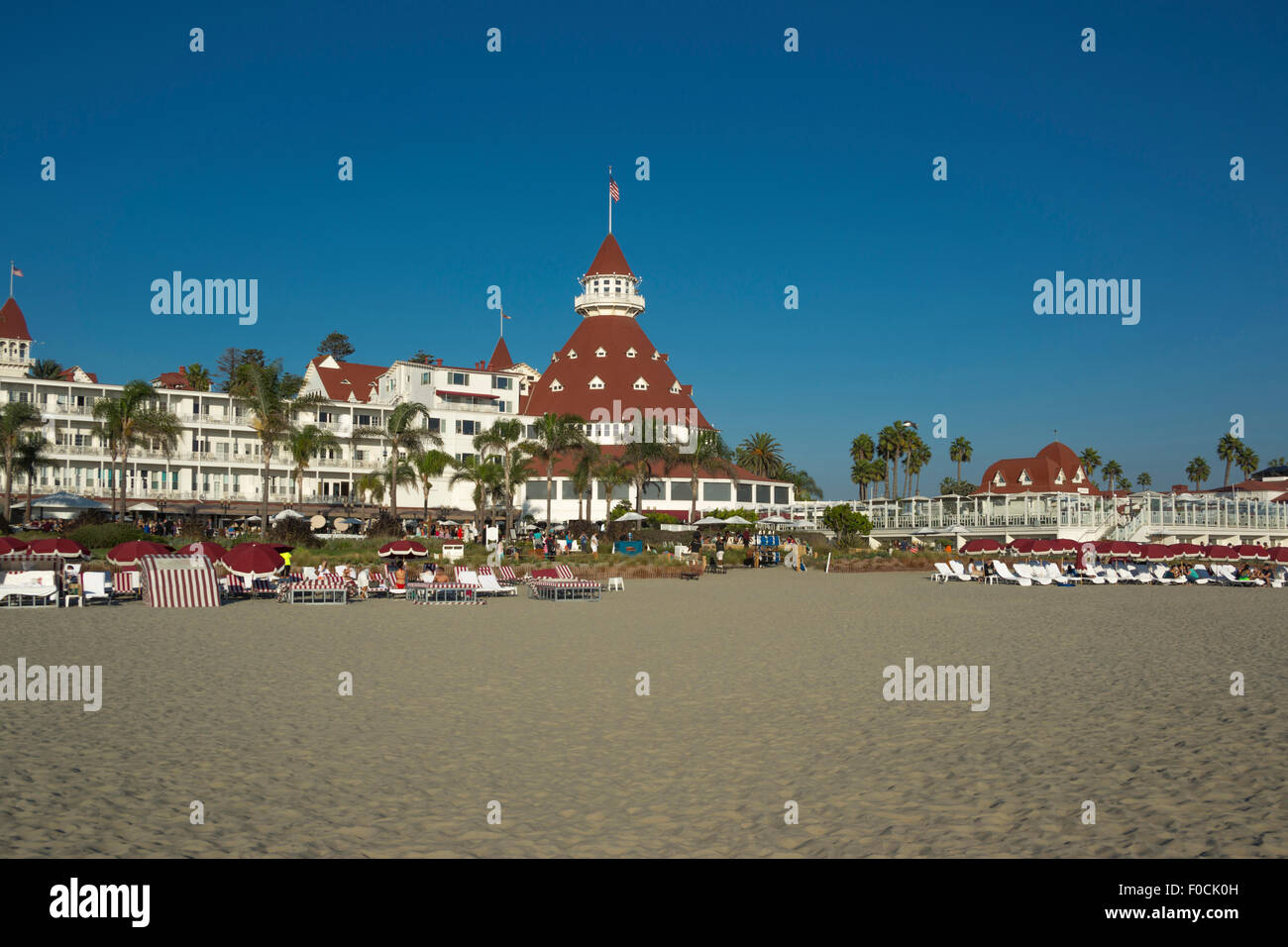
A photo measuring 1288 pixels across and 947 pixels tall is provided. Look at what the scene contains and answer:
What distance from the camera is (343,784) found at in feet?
24.0

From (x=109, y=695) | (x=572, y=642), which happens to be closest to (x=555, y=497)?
(x=572, y=642)

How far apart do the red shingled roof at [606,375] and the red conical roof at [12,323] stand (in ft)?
127

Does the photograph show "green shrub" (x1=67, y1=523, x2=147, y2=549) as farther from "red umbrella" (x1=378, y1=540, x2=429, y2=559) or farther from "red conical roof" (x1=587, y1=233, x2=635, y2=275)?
"red conical roof" (x1=587, y1=233, x2=635, y2=275)

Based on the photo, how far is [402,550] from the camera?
3067 centimetres

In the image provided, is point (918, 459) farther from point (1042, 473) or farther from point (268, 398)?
point (268, 398)

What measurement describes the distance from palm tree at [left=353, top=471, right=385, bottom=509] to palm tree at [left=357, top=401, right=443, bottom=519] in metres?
0.67

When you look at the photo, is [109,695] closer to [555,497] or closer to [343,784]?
[343,784]

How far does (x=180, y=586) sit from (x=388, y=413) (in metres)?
48.5

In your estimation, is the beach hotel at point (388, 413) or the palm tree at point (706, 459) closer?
the beach hotel at point (388, 413)

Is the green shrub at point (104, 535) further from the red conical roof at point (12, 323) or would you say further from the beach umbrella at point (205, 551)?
the red conical roof at point (12, 323)

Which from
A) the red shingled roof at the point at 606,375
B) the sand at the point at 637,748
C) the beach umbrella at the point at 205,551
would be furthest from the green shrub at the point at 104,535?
the red shingled roof at the point at 606,375

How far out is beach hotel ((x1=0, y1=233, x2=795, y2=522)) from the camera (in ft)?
201

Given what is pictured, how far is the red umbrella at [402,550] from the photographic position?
30.5m
